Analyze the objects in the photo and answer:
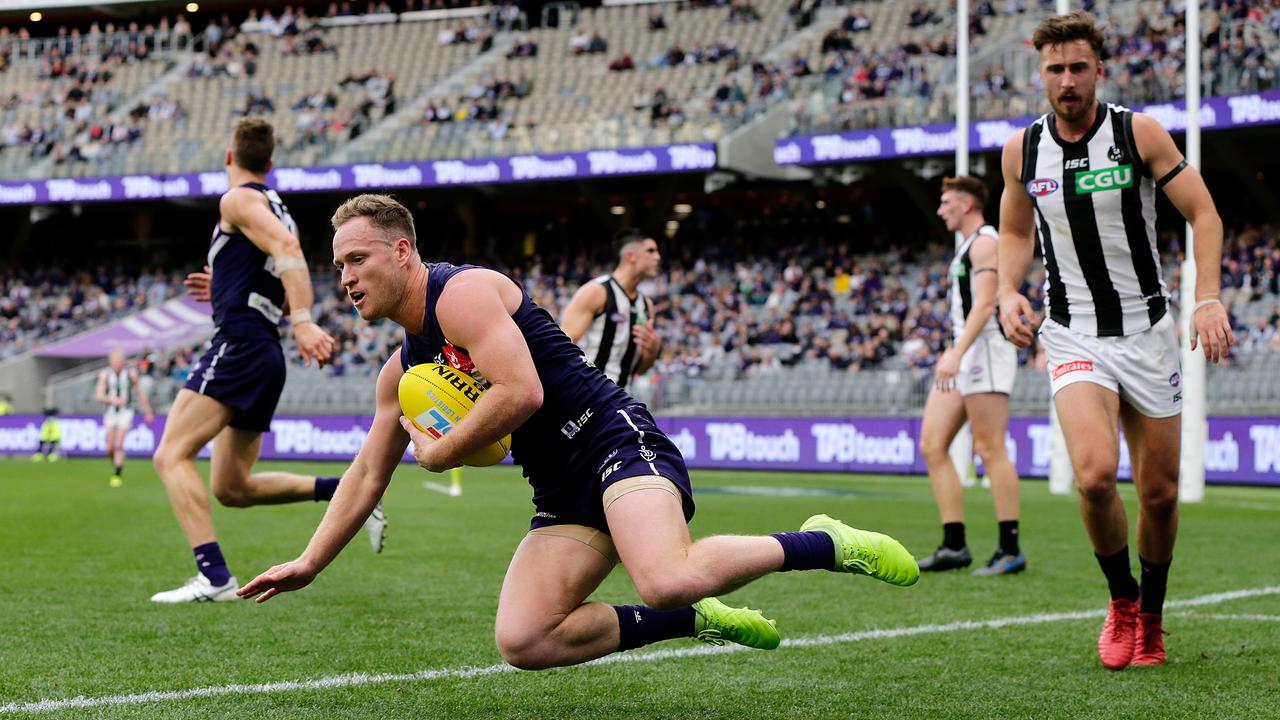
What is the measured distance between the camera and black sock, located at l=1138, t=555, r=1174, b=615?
18.5 feet

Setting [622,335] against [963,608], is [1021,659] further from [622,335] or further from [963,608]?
[622,335]

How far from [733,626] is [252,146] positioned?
403 centimetres

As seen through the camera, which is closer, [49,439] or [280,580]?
[280,580]

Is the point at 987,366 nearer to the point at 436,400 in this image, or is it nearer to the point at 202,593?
the point at 202,593

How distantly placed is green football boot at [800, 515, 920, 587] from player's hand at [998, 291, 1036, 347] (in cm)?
131

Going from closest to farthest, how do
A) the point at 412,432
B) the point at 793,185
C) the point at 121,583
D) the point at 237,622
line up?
the point at 412,432 < the point at 237,622 < the point at 121,583 < the point at 793,185

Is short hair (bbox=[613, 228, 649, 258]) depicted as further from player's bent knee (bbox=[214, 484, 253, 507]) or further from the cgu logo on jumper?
the cgu logo on jumper

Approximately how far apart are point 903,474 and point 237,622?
61.9 ft

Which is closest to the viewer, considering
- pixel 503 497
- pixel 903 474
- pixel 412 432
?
pixel 412 432

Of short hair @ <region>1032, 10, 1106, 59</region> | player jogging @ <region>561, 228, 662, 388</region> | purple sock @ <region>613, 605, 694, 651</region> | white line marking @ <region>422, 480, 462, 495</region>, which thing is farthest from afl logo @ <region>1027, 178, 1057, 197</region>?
white line marking @ <region>422, 480, 462, 495</region>

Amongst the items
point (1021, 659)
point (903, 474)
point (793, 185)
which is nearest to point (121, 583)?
point (1021, 659)

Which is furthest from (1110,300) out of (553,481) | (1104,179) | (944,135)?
(944,135)

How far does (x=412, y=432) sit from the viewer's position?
427cm

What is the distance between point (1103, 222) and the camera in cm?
559
